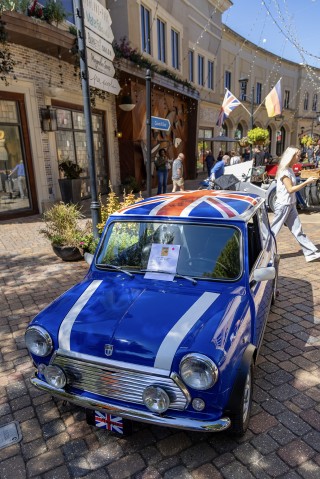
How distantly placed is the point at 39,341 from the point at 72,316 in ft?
0.96

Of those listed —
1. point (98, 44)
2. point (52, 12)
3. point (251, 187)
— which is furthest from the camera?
point (251, 187)

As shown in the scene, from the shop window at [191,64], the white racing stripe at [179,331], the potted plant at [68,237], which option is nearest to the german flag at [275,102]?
the shop window at [191,64]

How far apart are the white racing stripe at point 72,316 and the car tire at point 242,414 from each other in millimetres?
1227

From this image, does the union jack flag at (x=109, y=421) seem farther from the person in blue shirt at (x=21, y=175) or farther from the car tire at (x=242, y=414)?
the person in blue shirt at (x=21, y=175)

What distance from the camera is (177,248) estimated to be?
3.04 meters

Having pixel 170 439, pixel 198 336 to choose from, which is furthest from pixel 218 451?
pixel 198 336

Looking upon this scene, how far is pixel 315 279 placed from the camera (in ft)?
17.9

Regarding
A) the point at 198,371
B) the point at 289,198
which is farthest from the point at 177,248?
the point at 289,198

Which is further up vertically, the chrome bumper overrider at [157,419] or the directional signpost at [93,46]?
the directional signpost at [93,46]

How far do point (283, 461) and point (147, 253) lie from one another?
1863 mm

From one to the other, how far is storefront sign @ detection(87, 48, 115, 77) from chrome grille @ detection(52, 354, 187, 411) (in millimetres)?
4440

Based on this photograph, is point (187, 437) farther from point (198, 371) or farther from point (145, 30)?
point (145, 30)

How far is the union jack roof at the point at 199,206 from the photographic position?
10.4 ft

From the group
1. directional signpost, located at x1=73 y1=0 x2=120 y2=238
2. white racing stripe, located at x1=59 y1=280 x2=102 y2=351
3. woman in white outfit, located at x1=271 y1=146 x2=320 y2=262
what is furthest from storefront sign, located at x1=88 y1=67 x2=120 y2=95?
white racing stripe, located at x1=59 y1=280 x2=102 y2=351
